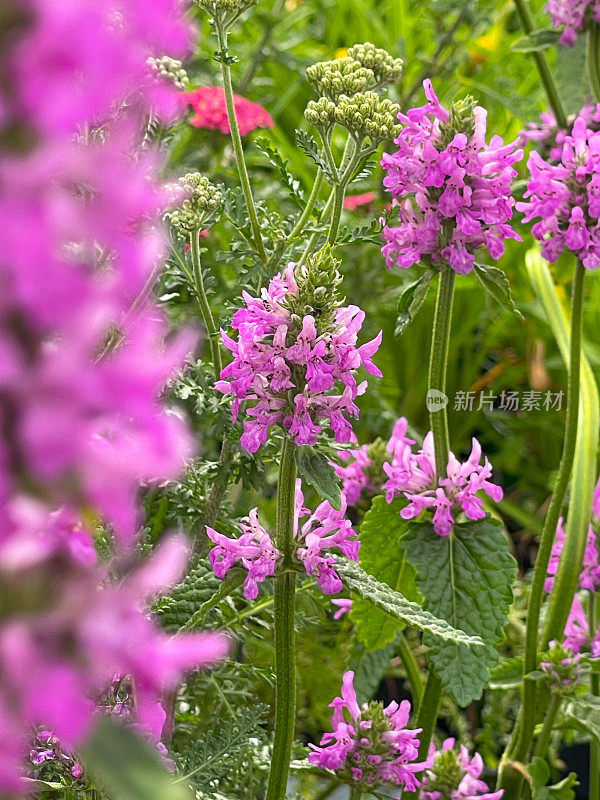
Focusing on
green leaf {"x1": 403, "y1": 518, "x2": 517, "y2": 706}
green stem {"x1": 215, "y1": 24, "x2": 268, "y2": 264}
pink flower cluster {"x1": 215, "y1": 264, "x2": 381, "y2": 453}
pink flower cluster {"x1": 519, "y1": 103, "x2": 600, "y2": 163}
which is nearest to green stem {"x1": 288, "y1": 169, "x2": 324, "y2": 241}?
green stem {"x1": 215, "y1": 24, "x2": 268, "y2": 264}

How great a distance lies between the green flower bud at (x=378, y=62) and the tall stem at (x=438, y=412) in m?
0.15

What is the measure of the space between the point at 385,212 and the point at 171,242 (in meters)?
0.15

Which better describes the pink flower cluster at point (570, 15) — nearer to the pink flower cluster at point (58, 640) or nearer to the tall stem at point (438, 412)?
the tall stem at point (438, 412)

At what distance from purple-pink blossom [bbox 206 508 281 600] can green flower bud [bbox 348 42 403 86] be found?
35 centimetres

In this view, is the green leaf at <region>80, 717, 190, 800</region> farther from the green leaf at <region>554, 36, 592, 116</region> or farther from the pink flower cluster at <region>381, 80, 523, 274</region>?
the green leaf at <region>554, 36, 592, 116</region>

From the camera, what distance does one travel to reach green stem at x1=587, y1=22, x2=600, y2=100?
1.01 meters

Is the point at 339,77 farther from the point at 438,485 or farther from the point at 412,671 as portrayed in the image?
the point at 412,671

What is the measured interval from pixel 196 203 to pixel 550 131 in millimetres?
527

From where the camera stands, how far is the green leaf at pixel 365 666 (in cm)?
81

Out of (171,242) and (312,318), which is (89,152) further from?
(171,242)

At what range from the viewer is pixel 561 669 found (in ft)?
2.69

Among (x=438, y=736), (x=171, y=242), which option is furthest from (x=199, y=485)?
(x=438, y=736)

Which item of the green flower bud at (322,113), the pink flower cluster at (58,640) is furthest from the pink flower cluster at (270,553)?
the pink flower cluster at (58,640)

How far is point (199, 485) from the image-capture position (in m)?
0.70
